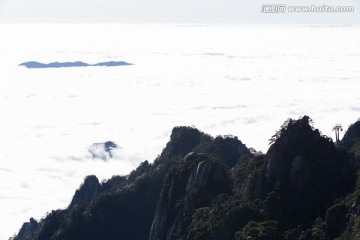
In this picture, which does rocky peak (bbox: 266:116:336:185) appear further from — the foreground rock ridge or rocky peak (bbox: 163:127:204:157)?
rocky peak (bbox: 163:127:204:157)

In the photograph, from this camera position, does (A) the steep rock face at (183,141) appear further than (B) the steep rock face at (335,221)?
Yes

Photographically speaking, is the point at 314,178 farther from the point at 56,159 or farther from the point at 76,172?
the point at 56,159

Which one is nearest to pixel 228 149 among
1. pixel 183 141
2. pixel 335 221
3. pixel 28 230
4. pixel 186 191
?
pixel 183 141

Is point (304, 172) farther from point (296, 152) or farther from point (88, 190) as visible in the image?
point (88, 190)

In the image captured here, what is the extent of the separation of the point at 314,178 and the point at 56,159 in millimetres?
144252

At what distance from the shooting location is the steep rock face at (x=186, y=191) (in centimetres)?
6788

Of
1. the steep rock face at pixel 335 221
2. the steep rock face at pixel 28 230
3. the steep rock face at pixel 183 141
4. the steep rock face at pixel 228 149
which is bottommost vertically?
the steep rock face at pixel 335 221

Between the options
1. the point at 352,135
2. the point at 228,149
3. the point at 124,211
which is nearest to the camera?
the point at 352,135

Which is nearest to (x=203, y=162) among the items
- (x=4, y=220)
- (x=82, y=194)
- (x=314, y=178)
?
(x=314, y=178)

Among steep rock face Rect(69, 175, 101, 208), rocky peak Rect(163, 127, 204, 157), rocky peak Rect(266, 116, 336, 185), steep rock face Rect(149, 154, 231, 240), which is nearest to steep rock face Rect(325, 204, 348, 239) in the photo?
rocky peak Rect(266, 116, 336, 185)

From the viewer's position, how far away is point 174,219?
7150 cm

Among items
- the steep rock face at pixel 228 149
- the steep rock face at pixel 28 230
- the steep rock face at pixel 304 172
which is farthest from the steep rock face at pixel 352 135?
the steep rock face at pixel 28 230

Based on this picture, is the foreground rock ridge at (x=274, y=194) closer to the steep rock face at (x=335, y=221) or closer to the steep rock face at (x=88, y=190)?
the steep rock face at (x=335, y=221)

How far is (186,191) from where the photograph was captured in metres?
70.4
